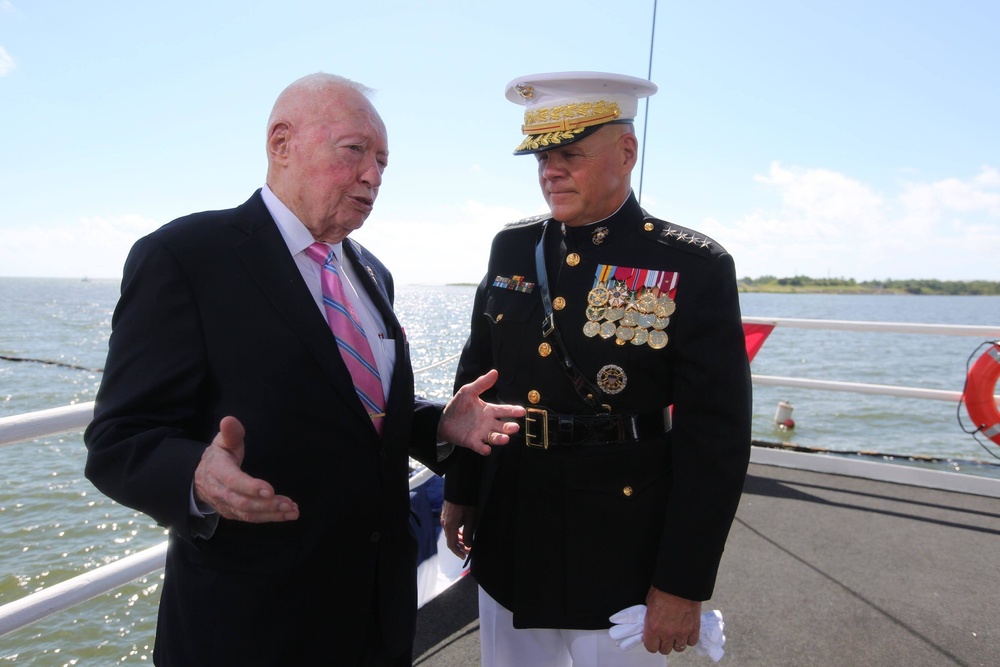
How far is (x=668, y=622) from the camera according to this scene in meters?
1.60

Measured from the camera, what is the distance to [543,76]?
1.80 meters

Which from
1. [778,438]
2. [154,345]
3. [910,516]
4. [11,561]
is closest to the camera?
[154,345]

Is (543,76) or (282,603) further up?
(543,76)

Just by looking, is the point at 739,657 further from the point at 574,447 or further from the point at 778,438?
the point at 778,438

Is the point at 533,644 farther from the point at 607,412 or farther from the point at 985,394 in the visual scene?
the point at 985,394

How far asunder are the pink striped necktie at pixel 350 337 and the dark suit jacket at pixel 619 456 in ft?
1.52

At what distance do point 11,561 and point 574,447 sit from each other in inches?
245

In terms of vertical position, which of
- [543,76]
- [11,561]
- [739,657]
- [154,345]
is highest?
[543,76]

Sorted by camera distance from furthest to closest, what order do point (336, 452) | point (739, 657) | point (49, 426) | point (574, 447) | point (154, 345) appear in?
point (739, 657), point (574, 447), point (49, 426), point (336, 452), point (154, 345)

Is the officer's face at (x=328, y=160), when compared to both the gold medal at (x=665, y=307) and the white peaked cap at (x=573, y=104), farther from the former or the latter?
the gold medal at (x=665, y=307)

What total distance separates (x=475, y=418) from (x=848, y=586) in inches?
88.0

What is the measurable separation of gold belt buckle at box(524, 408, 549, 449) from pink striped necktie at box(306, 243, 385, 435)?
431 mm

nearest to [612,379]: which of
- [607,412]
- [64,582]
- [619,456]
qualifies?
[607,412]

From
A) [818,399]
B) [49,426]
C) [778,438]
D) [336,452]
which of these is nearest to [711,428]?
[336,452]
